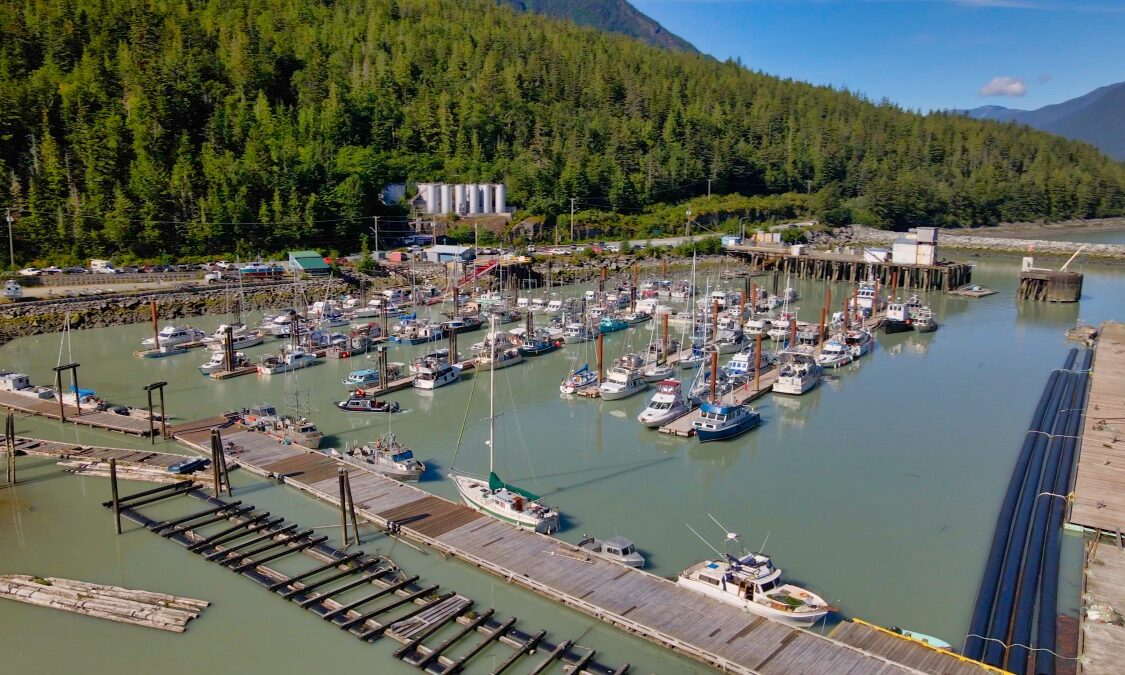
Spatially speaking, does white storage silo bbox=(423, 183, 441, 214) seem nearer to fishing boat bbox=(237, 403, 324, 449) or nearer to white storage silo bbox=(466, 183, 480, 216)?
white storage silo bbox=(466, 183, 480, 216)

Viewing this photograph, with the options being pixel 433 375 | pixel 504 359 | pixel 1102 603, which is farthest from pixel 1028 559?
pixel 504 359

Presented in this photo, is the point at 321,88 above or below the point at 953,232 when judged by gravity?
above

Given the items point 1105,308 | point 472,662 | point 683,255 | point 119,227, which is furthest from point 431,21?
point 472,662

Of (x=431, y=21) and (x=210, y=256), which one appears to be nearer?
(x=210, y=256)

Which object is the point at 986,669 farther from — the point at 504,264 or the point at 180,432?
the point at 504,264

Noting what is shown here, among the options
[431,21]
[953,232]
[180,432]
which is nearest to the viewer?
[180,432]

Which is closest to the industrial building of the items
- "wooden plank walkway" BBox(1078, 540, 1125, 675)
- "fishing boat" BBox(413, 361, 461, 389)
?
"fishing boat" BBox(413, 361, 461, 389)

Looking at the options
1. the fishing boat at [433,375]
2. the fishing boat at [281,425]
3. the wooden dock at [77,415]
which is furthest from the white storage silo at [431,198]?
the fishing boat at [281,425]

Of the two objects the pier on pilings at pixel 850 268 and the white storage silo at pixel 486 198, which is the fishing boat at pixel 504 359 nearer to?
the pier on pilings at pixel 850 268

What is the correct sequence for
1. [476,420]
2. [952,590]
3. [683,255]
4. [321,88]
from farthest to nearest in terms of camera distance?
[321,88], [683,255], [476,420], [952,590]
